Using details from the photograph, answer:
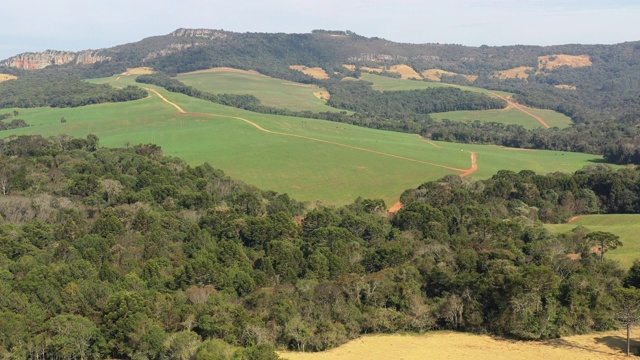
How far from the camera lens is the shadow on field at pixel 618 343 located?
131ft

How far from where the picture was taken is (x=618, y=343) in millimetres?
40750

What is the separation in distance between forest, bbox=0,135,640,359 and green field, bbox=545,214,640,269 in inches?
58.1

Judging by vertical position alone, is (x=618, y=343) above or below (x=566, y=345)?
above

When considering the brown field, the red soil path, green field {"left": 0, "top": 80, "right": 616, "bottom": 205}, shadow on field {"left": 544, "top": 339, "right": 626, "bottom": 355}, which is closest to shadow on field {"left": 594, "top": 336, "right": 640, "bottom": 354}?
the brown field

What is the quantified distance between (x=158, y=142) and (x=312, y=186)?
1687 inches

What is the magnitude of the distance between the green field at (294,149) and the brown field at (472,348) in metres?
44.2

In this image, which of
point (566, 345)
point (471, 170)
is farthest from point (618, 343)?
point (471, 170)

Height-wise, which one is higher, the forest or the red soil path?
the forest

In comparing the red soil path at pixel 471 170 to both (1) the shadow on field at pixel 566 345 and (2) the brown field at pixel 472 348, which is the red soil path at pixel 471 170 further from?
(1) the shadow on field at pixel 566 345

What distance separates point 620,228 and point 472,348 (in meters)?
30.7

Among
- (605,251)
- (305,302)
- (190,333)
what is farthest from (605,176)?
(190,333)

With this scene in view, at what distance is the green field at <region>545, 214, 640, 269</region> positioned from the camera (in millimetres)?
53750

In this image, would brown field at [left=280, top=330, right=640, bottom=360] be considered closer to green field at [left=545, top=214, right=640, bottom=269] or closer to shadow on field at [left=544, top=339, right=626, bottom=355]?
shadow on field at [left=544, top=339, right=626, bottom=355]

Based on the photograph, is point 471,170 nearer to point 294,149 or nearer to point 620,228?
point 294,149
